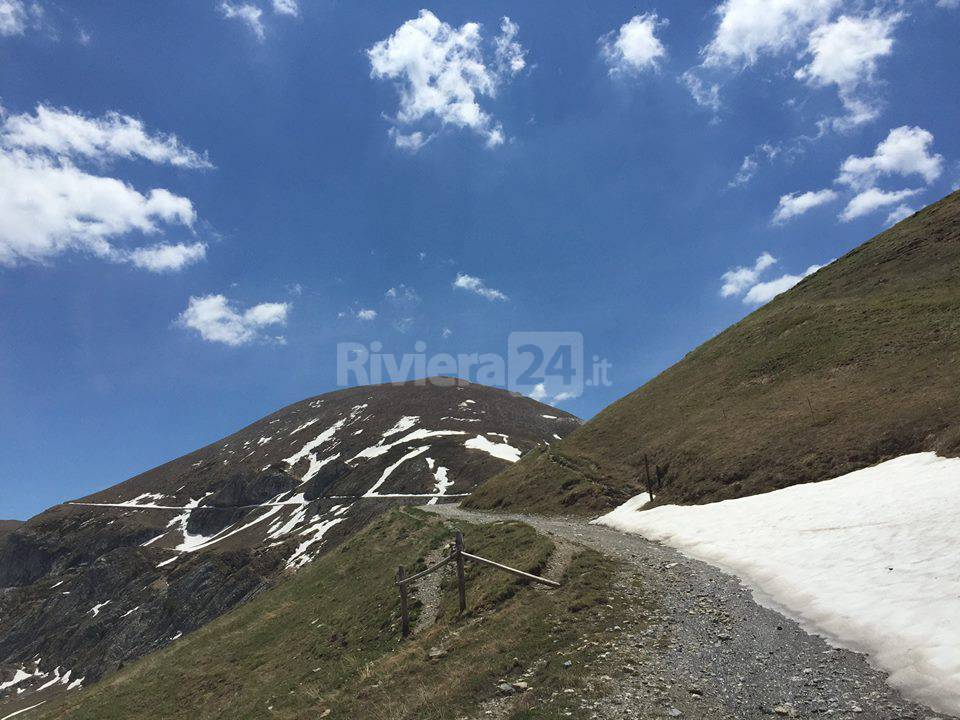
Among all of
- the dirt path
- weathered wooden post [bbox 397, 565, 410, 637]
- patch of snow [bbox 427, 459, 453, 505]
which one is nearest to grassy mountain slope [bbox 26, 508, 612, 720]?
weathered wooden post [bbox 397, 565, 410, 637]

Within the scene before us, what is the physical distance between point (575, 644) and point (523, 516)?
1160 inches

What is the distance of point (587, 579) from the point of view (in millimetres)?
17250

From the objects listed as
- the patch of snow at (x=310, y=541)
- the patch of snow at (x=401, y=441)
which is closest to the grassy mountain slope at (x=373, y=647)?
the patch of snow at (x=310, y=541)

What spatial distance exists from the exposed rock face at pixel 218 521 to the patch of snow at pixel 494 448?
30.5 inches

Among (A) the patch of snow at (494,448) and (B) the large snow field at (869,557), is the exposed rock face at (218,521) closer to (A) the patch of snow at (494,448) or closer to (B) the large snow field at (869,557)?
(A) the patch of snow at (494,448)

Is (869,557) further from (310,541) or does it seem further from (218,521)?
(218,521)

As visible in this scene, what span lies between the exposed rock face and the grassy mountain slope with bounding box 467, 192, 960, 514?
167 ft

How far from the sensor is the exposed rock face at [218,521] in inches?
3762

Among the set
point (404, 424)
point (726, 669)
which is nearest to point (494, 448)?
point (404, 424)

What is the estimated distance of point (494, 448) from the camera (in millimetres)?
118000

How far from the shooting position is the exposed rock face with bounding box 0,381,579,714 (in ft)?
314

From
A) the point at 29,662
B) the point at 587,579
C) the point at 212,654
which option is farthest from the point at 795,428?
the point at 29,662

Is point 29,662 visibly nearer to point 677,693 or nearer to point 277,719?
point 277,719

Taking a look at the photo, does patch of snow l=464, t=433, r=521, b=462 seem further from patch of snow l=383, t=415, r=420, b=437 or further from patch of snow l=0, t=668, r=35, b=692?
patch of snow l=0, t=668, r=35, b=692
